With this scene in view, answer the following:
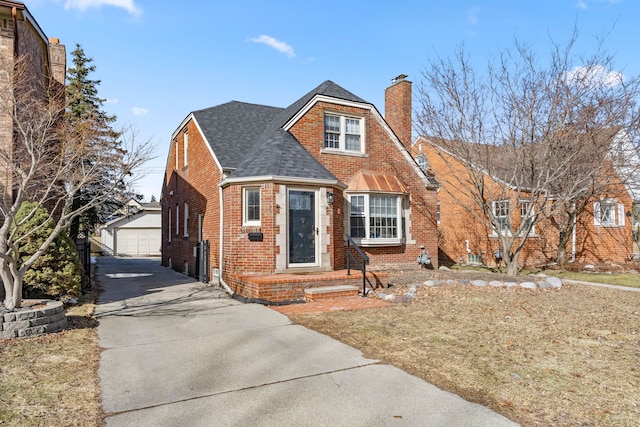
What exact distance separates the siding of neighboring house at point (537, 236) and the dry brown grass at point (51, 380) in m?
16.3

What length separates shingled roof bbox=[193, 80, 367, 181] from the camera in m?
11.5

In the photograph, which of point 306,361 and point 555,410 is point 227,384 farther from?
point 555,410

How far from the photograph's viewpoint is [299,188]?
37.2 feet

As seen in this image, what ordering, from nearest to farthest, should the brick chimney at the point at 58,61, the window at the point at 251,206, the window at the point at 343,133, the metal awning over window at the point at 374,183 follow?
the window at the point at 251,206
the metal awning over window at the point at 374,183
the brick chimney at the point at 58,61
the window at the point at 343,133

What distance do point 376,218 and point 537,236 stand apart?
970 centimetres

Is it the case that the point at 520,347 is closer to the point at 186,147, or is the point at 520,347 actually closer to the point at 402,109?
the point at 402,109

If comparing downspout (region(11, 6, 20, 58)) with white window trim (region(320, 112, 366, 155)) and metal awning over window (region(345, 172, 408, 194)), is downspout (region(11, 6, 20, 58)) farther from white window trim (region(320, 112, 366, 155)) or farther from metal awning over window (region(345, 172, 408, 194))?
metal awning over window (region(345, 172, 408, 194))

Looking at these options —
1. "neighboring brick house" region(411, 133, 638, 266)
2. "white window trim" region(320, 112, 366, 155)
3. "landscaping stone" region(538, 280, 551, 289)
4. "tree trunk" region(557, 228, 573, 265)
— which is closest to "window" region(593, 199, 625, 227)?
"neighboring brick house" region(411, 133, 638, 266)

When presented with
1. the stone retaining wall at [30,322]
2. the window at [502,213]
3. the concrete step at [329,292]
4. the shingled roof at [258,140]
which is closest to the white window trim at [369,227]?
the shingled roof at [258,140]

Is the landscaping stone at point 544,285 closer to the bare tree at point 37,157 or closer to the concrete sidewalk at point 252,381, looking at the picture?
the concrete sidewalk at point 252,381

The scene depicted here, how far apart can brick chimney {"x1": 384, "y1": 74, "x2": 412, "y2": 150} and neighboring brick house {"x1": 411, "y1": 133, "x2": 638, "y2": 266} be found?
2946 millimetres

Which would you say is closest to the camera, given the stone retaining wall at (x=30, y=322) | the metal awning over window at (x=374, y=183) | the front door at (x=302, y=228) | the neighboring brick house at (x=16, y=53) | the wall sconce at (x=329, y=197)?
the stone retaining wall at (x=30, y=322)

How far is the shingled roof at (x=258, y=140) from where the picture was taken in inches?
454

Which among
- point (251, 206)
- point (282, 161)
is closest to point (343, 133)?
point (282, 161)
